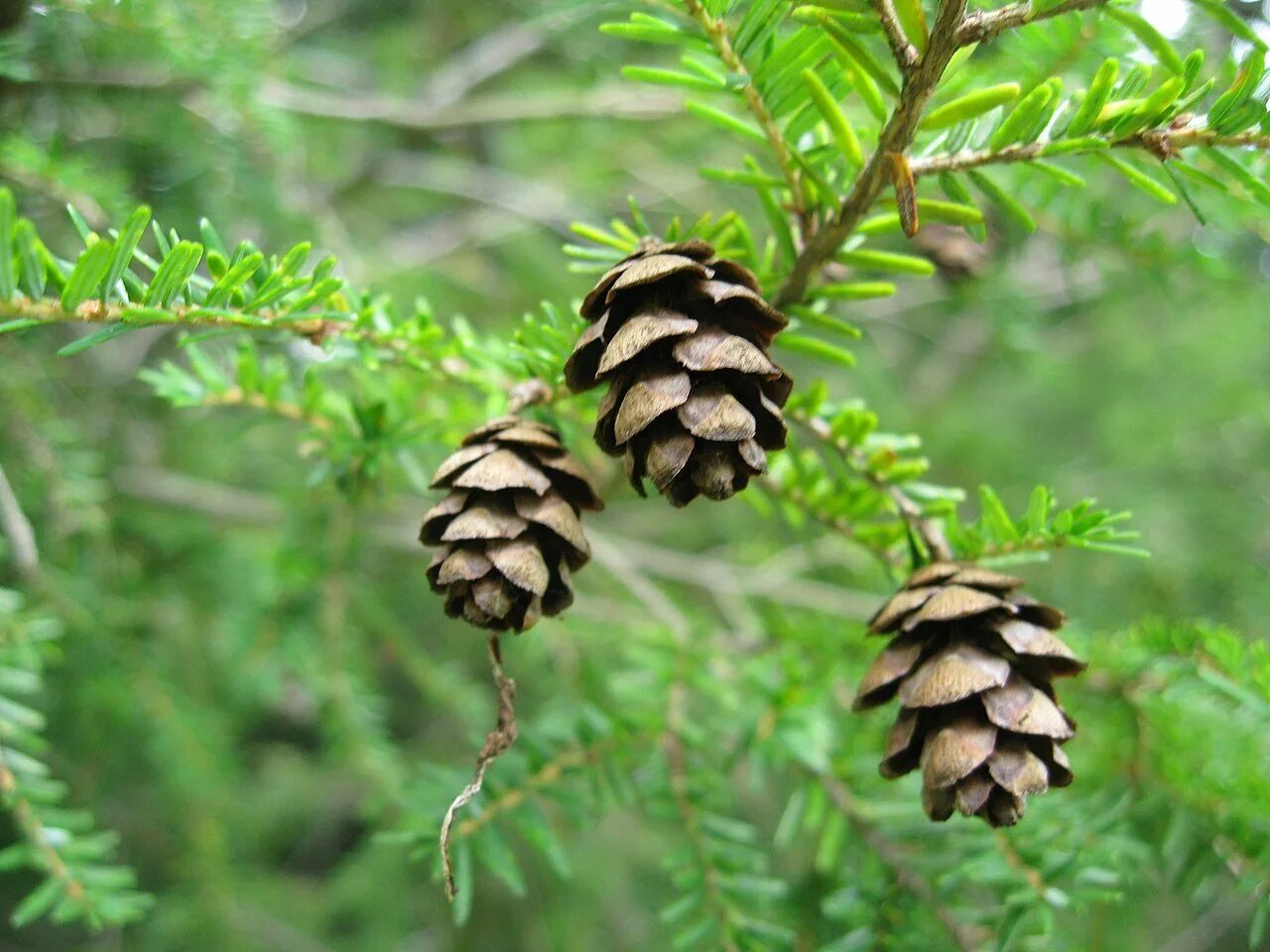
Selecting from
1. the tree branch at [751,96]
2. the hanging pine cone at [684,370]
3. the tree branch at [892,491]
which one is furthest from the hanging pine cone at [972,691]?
the tree branch at [751,96]

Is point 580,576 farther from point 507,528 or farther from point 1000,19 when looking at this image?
point 1000,19

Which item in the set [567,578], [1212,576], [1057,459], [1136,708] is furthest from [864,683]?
[1057,459]

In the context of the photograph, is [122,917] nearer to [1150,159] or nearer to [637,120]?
[1150,159]

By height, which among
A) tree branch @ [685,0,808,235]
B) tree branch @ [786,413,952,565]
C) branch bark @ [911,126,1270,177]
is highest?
tree branch @ [685,0,808,235]

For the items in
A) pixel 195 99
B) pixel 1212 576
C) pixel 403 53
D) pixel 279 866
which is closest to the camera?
pixel 195 99

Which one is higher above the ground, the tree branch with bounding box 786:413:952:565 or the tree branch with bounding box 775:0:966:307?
the tree branch with bounding box 775:0:966:307

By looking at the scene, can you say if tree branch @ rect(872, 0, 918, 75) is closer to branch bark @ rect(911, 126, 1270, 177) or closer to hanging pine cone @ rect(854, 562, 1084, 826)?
branch bark @ rect(911, 126, 1270, 177)

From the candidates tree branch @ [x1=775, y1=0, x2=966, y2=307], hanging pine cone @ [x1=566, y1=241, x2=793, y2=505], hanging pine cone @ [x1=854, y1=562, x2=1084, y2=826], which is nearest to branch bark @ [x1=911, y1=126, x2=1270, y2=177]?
tree branch @ [x1=775, y1=0, x2=966, y2=307]
